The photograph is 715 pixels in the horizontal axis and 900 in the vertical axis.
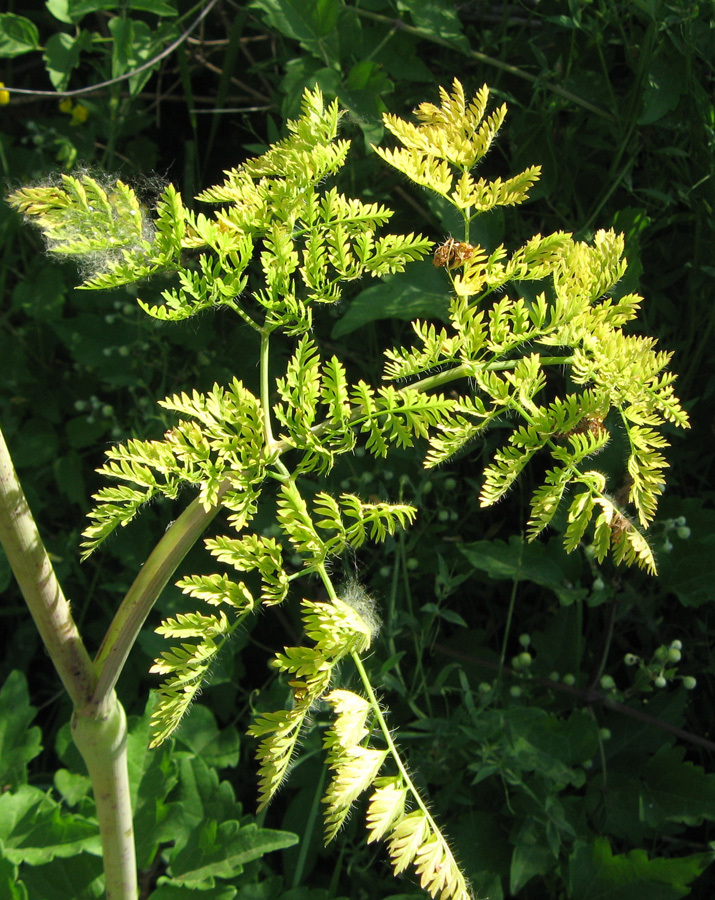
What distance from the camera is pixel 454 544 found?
1.34 meters

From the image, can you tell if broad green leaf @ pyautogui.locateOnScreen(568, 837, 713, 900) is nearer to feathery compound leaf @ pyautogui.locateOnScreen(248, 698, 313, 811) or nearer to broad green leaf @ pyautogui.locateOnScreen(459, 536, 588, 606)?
broad green leaf @ pyautogui.locateOnScreen(459, 536, 588, 606)

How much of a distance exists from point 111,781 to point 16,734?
479 mm

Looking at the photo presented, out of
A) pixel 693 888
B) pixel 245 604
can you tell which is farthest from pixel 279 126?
pixel 693 888

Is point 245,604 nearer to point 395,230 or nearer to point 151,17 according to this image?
point 395,230

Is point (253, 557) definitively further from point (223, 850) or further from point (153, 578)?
point (223, 850)

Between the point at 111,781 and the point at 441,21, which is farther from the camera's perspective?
the point at 441,21

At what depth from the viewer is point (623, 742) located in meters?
1.23

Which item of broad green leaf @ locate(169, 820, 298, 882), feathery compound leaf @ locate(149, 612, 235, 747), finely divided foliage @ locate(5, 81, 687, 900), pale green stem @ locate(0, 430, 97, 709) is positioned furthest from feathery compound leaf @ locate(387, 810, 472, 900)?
broad green leaf @ locate(169, 820, 298, 882)

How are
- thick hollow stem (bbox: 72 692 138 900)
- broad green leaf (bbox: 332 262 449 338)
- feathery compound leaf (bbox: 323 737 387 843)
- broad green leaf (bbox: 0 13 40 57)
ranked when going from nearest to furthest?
feathery compound leaf (bbox: 323 737 387 843), thick hollow stem (bbox: 72 692 138 900), broad green leaf (bbox: 332 262 449 338), broad green leaf (bbox: 0 13 40 57)

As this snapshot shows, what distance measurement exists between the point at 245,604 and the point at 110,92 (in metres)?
1.15

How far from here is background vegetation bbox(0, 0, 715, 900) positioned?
3.67ft

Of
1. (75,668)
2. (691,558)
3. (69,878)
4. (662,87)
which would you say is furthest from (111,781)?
(662,87)

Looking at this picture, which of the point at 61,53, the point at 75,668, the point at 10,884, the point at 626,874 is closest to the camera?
the point at 75,668

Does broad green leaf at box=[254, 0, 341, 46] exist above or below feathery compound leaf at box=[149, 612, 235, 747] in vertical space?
above
